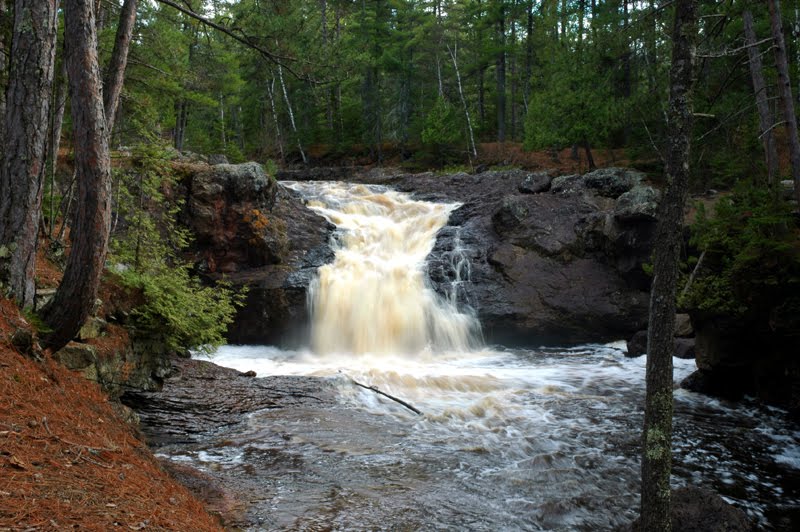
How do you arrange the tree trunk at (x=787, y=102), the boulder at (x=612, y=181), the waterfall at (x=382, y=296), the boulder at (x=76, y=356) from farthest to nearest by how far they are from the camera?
the boulder at (x=612, y=181) < the waterfall at (x=382, y=296) < the tree trunk at (x=787, y=102) < the boulder at (x=76, y=356)

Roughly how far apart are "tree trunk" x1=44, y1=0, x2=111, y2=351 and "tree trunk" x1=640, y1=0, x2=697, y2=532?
17.3 ft

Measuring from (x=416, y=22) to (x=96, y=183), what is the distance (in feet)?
108

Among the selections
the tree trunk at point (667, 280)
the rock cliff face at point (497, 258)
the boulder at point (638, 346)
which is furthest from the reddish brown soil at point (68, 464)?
the boulder at point (638, 346)

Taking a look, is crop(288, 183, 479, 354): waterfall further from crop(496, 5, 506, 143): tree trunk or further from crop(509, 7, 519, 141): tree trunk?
crop(509, 7, 519, 141): tree trunk

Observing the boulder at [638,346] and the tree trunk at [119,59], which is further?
the boulder at [638,346]

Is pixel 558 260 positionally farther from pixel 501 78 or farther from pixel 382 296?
pixel 501 78

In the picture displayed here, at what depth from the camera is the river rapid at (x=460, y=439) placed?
625cm

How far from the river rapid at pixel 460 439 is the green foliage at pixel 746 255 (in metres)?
2.10

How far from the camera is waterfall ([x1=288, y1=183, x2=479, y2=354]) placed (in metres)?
15.2

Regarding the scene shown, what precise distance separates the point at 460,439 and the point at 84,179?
604cm

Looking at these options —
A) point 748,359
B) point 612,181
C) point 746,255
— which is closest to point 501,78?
point 612,181

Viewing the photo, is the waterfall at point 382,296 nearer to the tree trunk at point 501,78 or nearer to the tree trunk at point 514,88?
the tree trunk at point 501,78

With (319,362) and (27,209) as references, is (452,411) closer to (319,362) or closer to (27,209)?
(319,362)

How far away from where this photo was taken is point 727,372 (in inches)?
437
